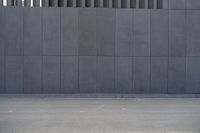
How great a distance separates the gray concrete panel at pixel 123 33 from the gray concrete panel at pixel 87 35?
4.85 ft

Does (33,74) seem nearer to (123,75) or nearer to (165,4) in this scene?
(123,75)

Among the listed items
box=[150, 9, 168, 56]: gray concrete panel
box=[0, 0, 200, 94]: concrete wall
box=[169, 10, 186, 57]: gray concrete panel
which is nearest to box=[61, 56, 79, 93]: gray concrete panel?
box=[0, 0, 200, 94]: concrete wall

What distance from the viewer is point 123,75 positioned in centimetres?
3034

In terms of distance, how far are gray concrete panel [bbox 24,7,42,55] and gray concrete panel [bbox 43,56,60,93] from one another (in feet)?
2.45

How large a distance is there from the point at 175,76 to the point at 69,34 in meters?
7.08

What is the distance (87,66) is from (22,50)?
159 inches

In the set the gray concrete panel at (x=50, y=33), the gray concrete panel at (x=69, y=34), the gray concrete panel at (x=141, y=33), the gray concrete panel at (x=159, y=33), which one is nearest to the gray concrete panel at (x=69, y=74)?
the gray concrete panel at (x=69, y=34)

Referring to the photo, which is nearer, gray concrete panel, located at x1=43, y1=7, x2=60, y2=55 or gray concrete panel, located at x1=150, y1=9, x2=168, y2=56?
gray concrete panel, located at x1=43, y1=7, x2=60, y2=55

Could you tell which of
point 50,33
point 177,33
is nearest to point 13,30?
point 50,33

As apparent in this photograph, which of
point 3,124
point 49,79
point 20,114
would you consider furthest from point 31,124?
point 49,79

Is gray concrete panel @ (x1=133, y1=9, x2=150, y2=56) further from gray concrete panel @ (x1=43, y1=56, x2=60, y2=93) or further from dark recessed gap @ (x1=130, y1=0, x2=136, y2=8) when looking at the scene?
gray concrete panel @ (x1=43, y1=56, x2=60, y2=93)

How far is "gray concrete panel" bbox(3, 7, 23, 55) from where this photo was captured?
29.8 metres

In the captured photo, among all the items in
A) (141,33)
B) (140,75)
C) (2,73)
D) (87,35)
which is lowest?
(140,75)

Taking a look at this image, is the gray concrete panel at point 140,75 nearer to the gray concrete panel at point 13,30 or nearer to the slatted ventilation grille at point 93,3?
the slatted ventilation grille at point 93,3
